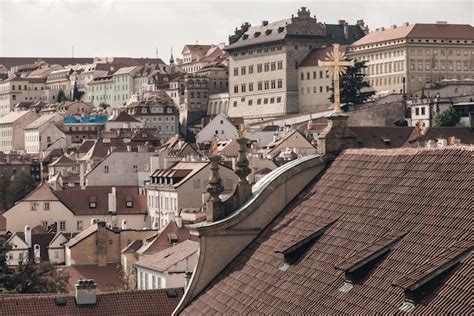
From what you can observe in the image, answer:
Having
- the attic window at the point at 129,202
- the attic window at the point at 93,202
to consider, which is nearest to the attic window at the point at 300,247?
the attic window at the point at 93,202

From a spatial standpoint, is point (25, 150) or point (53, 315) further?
point (25, 150)

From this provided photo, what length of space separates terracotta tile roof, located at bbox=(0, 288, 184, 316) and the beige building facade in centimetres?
13459

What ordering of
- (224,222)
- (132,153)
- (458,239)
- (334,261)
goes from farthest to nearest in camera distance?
1. (132,153)
2. (224,222)
3. (334,261)
4. (458,239)

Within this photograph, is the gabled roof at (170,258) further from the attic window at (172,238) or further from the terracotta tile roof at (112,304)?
the terracotta tile roof at (112,304)

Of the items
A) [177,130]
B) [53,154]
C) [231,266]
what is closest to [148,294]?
[231,266]

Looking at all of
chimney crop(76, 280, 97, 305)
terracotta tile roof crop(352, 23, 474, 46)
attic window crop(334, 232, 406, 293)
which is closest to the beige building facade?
terracotta tile roof crop(352, 23, 474, 46)

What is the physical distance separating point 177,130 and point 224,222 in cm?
17090

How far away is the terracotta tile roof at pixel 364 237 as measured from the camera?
14.2m

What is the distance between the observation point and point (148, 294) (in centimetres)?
3247

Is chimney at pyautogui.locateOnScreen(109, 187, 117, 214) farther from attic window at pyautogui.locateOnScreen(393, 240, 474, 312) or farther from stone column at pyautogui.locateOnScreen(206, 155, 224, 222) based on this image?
attic window at pyautogui.locateOnScreen(393, 240, 474, 312)

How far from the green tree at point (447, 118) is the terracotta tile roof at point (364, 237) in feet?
361

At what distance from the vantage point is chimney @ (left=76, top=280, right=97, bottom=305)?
31625 mm

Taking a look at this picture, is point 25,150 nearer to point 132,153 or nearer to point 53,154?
point 53,154

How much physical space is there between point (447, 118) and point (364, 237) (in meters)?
115
